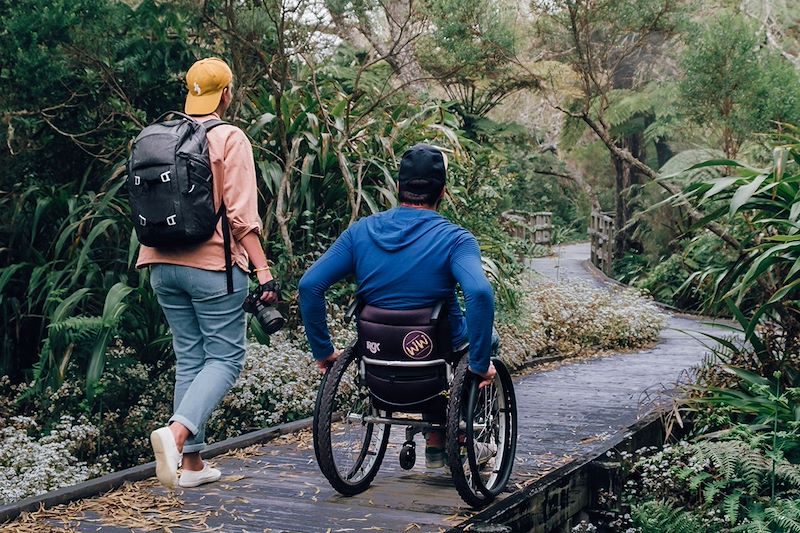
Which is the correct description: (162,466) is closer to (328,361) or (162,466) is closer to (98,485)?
(98,485)

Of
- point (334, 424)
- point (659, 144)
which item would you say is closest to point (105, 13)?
point (334, 424)

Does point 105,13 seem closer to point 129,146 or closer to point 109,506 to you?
point 129,146

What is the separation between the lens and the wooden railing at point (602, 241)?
22.0 metres

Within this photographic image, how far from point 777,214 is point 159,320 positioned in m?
4.09

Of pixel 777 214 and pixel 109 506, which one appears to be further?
pixel 777 214

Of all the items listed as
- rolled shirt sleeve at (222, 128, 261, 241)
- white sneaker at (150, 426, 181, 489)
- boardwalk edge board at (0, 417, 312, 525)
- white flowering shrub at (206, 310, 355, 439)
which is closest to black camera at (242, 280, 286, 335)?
rolled shirt sleeve at (222, 128, 261, 241)

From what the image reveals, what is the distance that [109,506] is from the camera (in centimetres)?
434

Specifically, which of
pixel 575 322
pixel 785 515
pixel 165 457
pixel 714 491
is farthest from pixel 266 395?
pixel 575 322

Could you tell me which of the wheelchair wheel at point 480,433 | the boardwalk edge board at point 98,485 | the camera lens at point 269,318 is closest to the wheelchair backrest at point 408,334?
the wheelchair wheel at point 480,433

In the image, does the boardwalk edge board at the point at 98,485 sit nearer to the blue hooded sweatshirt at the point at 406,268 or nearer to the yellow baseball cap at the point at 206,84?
the blue hooded sweatshirt at the point at 406,268

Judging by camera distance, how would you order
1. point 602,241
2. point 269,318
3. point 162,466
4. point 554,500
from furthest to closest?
point 602,241
point 554,500
point 269,318
point 162,466

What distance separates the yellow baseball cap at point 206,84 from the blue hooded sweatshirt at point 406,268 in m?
0.87

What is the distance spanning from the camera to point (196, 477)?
182 inches

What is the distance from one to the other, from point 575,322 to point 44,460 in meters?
7.03
